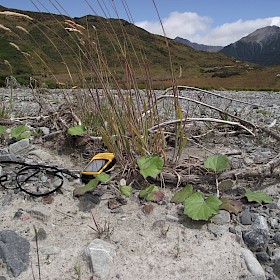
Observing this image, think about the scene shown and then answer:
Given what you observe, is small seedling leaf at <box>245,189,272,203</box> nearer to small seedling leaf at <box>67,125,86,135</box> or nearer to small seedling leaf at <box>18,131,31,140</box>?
small seedling leaf at <box>67,125,86,135</box>

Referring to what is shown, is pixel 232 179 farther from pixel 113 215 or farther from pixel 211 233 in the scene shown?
pixel 113 215

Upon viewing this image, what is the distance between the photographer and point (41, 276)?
1646 millimetres

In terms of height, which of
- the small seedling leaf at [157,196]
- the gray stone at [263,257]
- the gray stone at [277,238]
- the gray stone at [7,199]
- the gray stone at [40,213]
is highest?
the gray stone at [7,199]

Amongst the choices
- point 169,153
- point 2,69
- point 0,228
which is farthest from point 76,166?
point 2,69

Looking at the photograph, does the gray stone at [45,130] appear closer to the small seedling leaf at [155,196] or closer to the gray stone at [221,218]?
the small seedling leaf at [155,196]

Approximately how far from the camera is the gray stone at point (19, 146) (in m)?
3.07

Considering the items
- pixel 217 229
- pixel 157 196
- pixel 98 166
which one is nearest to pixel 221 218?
pixel 217 229

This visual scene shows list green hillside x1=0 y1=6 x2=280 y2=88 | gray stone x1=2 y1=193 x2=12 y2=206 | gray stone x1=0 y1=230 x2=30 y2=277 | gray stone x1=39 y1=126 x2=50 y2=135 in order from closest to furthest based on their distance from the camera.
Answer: gray stone x1=0 y1=230 x2=30 y2=277
gray stone x1=2 y1=193 x2=12 y2=206
green hillside x1=0 y1=6 x2=280 y2=88
gray stone x1=39 y1=126 x2=50 y2=135

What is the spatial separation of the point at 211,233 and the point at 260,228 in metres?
0.29

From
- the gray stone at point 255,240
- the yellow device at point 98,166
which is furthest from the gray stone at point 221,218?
the yellow device at point 98,166

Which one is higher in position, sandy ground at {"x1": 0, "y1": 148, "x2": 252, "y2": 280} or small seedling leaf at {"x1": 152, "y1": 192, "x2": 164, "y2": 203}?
small seedling leaf at {"x1": 152, "y1": 192, "x2": 164, "y2": 203}

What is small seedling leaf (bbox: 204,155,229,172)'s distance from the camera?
2393 millimetres

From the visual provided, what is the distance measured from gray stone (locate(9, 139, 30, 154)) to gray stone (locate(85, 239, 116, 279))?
1.54 metres

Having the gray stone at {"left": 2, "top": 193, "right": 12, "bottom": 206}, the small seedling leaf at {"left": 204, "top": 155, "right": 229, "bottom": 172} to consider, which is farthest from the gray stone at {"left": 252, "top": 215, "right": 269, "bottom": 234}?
the gray stone at {"left": 2, "top": 193, "right": 12, "bottom": 206}
